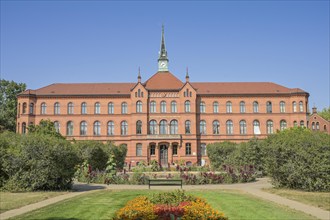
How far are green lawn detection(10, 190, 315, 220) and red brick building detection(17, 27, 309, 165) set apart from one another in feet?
128

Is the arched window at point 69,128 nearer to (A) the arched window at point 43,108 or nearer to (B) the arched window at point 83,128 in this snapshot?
(B) the arched window at point 83,128

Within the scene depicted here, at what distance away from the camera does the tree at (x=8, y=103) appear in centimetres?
6256

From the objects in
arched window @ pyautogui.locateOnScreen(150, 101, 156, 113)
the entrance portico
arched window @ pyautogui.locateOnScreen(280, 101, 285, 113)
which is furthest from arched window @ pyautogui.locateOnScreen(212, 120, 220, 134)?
arched window @ pyautogui.locateOnScreen(280, 101, 285, 113)

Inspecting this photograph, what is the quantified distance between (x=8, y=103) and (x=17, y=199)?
176ft

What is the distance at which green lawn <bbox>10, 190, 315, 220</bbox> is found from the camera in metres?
12.0

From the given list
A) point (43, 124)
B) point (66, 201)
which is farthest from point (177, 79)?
point (66, 201)

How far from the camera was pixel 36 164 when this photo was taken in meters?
19.1

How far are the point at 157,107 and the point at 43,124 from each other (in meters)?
22.6

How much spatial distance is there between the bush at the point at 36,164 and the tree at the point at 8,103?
1856 inches

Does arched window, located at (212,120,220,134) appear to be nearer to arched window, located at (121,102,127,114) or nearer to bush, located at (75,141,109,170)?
arched window, located at (121,102,127,114)

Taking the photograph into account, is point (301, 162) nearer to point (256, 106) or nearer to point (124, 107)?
point (256, 106)

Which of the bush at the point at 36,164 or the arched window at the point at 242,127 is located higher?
the arched window at the point at 242,127

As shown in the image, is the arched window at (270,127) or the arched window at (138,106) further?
the arched window at (270,127)

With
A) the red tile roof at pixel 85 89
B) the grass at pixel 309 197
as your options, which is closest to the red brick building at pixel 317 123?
the red tile roof at pixel 85 89
